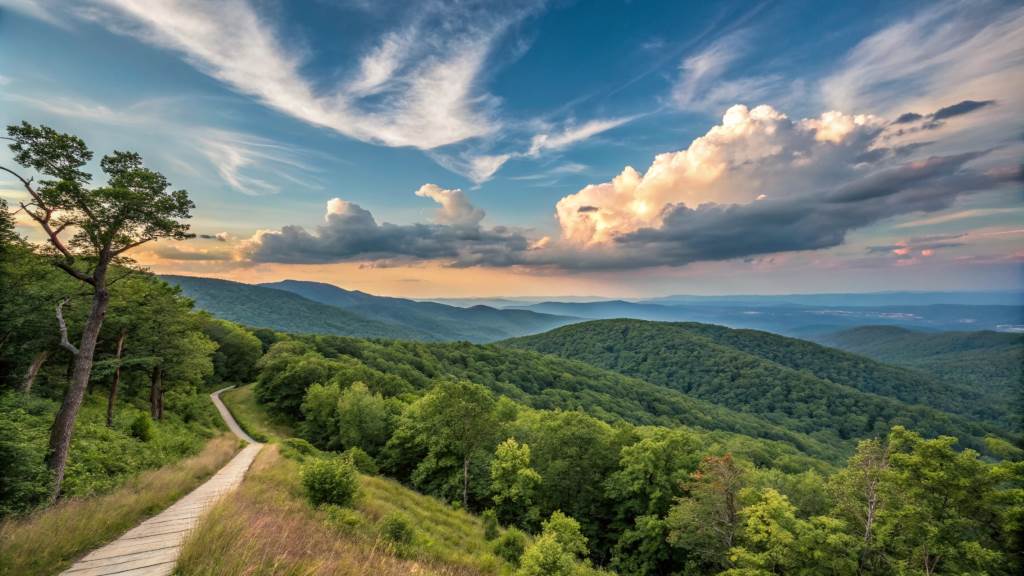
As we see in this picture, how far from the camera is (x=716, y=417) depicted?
127 meters

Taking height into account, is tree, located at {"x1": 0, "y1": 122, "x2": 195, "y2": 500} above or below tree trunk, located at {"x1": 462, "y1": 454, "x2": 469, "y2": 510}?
above

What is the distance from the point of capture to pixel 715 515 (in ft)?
80.0

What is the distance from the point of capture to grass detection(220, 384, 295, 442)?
4035 centimetres

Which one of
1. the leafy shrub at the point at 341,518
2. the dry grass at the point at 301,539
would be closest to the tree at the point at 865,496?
the dry grass at the point at 301,539

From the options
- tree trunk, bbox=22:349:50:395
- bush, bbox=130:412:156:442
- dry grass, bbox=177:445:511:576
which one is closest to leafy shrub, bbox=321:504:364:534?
dry grass, bbox=177:445:511:576

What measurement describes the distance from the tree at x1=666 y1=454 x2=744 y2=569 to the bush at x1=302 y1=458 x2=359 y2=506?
2101 centimetres

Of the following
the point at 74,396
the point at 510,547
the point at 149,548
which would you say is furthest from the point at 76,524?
the point at 510,547

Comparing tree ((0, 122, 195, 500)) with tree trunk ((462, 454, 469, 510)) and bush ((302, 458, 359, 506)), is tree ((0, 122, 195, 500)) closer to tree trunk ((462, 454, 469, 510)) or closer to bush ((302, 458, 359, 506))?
bush ((302, 458, 359, 506))

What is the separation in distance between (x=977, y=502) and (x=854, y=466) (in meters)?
6.27

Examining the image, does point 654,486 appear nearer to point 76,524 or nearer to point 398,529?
point 398,529

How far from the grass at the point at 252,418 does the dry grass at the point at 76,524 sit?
2721cm

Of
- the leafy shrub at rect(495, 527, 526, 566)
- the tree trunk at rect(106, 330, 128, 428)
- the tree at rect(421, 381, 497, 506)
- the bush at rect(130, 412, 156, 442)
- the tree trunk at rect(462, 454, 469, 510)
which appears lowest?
the tree trunk at rect(462, 454, 469, 510)

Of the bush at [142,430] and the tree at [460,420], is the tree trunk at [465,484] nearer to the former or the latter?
the tree at [460,420]

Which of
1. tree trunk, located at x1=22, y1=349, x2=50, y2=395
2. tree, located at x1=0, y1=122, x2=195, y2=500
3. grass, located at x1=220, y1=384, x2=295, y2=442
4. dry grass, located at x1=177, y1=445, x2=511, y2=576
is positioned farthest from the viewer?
grass, located at x1=220, y1=384, x2=295, y2=442
